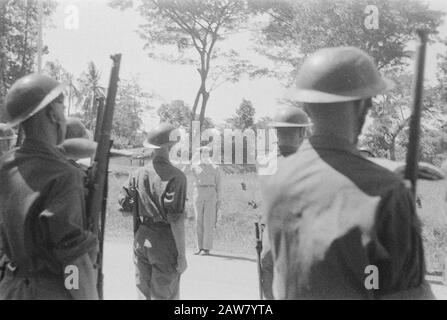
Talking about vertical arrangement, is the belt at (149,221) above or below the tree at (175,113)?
below

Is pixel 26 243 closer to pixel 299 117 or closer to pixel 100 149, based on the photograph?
pixel 100 149

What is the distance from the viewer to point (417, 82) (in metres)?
2.25

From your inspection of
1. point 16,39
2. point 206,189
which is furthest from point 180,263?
point 16,39

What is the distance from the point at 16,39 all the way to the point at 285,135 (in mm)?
13581

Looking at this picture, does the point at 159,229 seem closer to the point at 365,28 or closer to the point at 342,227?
the point at 342,227

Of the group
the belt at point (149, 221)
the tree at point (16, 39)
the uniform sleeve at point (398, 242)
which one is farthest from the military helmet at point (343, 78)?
the tree at point (16, 39)

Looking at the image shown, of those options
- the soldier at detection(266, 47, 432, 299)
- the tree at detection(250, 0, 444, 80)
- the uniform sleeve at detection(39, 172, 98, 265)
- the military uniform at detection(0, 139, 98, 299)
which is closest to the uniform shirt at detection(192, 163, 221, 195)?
the tree at detection(250, 0, 444, 80)

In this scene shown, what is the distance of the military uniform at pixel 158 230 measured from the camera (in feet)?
19.8

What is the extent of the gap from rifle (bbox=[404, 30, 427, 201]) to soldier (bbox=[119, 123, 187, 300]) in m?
3.94

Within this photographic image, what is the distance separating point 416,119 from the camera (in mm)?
2266

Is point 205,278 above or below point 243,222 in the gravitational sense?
above

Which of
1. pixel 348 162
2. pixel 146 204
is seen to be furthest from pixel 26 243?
pixel 146 204

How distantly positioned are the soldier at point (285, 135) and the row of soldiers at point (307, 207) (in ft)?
5.81

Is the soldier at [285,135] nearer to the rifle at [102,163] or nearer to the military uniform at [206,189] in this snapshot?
the rifle at [102,163]
